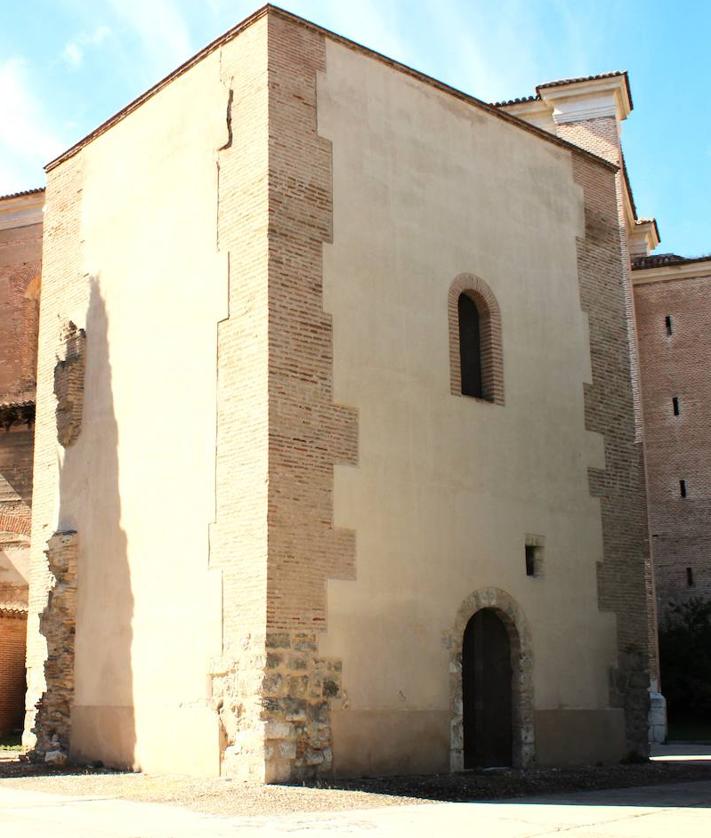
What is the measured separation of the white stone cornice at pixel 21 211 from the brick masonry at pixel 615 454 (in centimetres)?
1402

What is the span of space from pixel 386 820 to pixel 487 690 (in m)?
→ 4.90

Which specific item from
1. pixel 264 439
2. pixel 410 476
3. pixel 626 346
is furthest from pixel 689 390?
pixel 264 439

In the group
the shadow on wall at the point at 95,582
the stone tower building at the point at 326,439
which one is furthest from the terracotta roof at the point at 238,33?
the shadow on wall at the point at 95,582

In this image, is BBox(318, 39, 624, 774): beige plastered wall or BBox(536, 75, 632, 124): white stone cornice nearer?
BBox(318, 39, 624, 774): beige plastered wall

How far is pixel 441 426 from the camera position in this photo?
12594mm

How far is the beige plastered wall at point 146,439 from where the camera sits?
1159 cm

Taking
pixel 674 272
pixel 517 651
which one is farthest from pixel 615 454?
pixel 674 272

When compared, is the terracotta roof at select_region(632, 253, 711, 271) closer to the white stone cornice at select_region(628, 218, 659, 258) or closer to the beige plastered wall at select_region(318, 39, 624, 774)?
the white stone cornice at select_region(628, 218, 659, 258)

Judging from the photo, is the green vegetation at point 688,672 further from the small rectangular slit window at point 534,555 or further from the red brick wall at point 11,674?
the red brick wall at point 11,674

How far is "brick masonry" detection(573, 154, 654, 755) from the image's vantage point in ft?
46.6

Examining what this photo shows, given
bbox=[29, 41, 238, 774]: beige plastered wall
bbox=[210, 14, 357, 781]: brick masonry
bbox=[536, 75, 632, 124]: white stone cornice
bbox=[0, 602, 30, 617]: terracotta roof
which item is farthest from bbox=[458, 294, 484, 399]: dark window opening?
bbox=[536, 75, 632, 124]: white stone cornice

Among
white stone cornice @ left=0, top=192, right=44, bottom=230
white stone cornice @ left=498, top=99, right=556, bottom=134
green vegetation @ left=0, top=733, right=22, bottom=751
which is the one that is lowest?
green vegetation @ left=0, top=733, right=22, bottom=751

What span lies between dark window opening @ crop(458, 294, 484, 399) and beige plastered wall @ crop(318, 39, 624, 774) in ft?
1.19

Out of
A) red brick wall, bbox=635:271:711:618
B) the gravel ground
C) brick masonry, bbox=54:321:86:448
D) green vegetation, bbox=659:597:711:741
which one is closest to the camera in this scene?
the gravel ground
